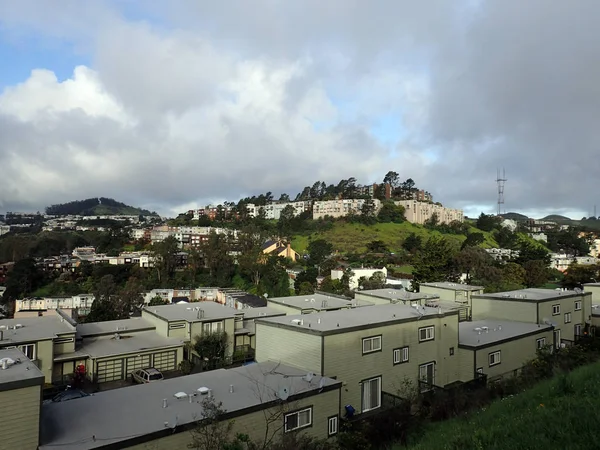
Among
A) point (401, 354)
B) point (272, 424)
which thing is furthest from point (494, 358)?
point (272, 424)

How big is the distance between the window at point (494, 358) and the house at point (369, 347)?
70.7 inches

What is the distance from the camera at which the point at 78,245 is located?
95125 millimetres

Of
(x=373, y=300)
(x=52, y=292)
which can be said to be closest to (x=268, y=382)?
(x=373, y=300)

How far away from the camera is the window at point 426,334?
50.8ft

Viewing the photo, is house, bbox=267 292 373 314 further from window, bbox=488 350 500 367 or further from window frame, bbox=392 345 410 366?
window frame, bbox=392 345 410 366

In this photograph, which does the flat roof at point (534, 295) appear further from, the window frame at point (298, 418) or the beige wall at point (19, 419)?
the beige wall at point (19, 419)

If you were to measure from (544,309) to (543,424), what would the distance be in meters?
18.3

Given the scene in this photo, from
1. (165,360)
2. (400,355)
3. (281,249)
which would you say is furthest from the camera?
(281,249)

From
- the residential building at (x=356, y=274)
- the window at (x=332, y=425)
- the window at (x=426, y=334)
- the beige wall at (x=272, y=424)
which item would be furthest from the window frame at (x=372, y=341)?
the residential building at (x=356, y=274)

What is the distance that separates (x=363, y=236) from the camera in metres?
81.2

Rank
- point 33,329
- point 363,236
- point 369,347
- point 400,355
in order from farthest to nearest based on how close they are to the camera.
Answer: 1. point 363,236
2. point 33,329
3. point 400,355
4. point 369,347

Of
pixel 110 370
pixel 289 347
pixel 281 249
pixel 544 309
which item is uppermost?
pixel 281 249

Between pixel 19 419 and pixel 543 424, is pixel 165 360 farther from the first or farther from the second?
pixel 543 424

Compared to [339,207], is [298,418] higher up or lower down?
lower down
